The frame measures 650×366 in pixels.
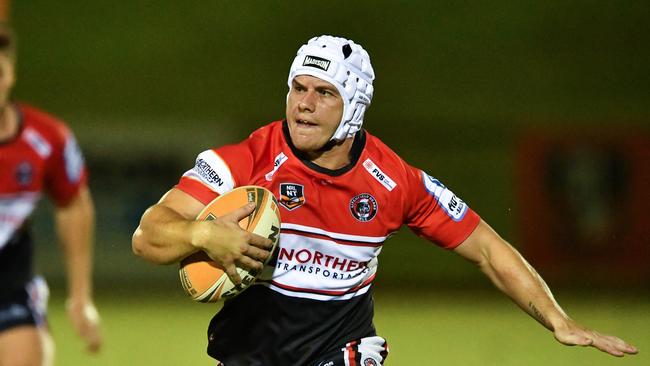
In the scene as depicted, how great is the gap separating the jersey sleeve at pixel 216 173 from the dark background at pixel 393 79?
1011cm

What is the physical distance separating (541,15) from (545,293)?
12707mm

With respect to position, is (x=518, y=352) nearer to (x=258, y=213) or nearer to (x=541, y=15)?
(x=258, y=213)

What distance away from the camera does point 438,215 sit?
583cm

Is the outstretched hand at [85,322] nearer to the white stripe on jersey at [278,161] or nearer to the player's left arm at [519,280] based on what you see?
the white stripe on jersey at [278,161]

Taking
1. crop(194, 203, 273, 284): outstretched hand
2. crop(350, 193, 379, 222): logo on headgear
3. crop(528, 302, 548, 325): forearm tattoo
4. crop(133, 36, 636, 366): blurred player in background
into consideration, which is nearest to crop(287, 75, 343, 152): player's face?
crop(133, 36, 636, 366): blurred player in background

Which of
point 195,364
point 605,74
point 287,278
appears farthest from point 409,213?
point 605,74

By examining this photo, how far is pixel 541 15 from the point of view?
698 inches

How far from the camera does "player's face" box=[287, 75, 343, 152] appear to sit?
18.0 feet

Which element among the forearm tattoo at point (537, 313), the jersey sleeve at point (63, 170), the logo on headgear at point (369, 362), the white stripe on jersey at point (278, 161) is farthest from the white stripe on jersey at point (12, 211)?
the forearm tattoo at point (537, 313)

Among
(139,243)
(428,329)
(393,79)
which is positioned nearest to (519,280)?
(139,243)

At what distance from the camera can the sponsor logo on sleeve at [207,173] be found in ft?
17.2

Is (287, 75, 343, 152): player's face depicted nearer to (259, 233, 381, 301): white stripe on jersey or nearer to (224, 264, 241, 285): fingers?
(259, 233, 381, 301): white stripe on jersey

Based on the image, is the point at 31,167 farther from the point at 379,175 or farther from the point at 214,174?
the point at 379,175

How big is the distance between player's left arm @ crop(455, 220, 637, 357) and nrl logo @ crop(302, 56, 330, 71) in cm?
123
